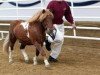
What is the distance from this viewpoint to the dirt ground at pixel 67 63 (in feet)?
25.3

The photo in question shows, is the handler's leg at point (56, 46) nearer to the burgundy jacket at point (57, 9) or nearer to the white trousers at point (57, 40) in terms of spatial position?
the white trousers at point (57, 40)

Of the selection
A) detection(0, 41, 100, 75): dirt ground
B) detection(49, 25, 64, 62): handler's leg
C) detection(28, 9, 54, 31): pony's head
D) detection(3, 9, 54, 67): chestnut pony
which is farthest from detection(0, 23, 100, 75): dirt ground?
detection(28, 9, 54, 31): pony's head

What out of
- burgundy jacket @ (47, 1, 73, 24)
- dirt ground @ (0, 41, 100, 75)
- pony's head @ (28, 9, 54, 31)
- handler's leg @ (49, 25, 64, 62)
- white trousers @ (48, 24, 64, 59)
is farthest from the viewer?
handler's leg @ (49, 25, 64, 62)

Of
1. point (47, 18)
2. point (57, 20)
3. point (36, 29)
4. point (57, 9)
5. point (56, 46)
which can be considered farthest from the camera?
point (56, 46)

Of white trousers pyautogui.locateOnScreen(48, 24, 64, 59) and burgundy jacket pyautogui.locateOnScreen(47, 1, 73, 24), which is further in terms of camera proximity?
white trousers pyautogui.locateOnScreen(48, 24, 64, 59)

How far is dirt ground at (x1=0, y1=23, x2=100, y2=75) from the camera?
25.3 feet

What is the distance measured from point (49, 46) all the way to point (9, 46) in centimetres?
99

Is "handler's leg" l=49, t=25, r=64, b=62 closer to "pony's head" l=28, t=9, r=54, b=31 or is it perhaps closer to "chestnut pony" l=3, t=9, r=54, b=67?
"chestnut pony" l=3, t=9, r=54, b=67

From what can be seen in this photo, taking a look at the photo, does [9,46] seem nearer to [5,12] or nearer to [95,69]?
[95,69]

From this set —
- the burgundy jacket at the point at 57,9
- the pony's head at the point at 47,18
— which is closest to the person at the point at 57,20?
the burgundy jacket at the point at 57,9

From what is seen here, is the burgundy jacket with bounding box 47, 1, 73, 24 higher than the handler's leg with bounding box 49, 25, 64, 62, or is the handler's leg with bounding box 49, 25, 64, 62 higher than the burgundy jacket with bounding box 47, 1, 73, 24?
the burgundy jacket with bounding box 47, 1, 73, 24

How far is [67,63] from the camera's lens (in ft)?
28.5

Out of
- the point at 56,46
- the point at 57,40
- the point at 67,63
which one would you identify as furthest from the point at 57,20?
the point at 67,63

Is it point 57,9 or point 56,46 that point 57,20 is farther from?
point 56,46
